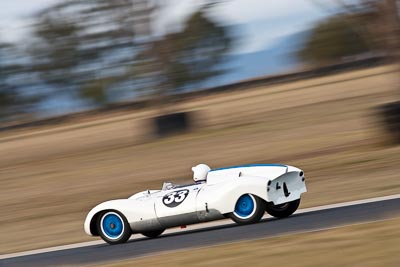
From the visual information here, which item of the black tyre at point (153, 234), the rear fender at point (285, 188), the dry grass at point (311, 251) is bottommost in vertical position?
the dry grass at point (311, 251)

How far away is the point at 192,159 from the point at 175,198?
38.8ft

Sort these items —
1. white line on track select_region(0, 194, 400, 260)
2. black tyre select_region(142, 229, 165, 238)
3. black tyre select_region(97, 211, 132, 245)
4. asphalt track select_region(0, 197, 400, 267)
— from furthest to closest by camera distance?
white line on track select_region(0, 194, 400, 260) → black tyre select_region(142, 229, 165, 238) → black tyre select_region(97, 211, 132, 245) → asphalt track select_region(0, 197, 400, 267)

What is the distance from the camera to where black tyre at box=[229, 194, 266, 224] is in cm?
1040

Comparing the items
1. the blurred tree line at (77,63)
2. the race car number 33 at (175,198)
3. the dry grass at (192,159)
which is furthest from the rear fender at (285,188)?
the blurred tree line at (77,63)

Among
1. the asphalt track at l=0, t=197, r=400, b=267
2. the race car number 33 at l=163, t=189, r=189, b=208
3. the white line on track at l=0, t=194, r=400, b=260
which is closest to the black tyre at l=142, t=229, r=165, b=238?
the asphalt track at l=0, t=197, r=400, b=267

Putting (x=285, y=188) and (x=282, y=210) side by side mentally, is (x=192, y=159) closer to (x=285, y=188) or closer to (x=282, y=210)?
(x=282, y=210)

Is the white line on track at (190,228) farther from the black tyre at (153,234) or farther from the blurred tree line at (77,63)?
the blurred tree line at (77,63)

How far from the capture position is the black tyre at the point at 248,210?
34.1 ft

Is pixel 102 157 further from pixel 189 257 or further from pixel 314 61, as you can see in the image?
pixel 314 61

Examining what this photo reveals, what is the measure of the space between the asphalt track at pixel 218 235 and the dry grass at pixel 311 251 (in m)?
0.49

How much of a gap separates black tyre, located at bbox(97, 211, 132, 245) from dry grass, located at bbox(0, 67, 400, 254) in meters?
1.70

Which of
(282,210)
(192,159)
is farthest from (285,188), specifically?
(192,159)

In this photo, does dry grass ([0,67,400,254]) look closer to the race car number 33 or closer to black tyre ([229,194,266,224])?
the race car number 33

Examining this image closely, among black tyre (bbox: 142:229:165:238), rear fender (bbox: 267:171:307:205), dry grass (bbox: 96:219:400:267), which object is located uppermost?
rear fender (bbox: 267:171:307:205)
